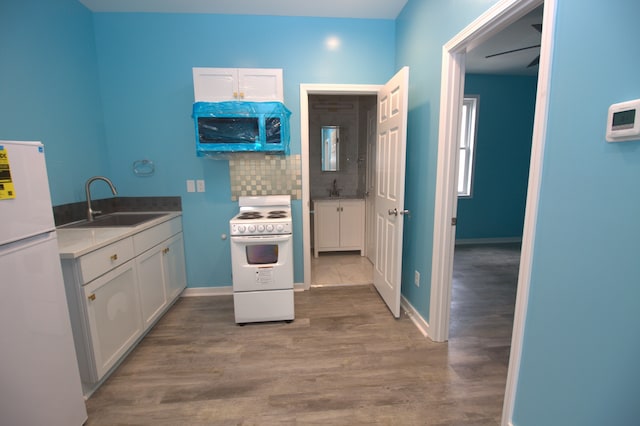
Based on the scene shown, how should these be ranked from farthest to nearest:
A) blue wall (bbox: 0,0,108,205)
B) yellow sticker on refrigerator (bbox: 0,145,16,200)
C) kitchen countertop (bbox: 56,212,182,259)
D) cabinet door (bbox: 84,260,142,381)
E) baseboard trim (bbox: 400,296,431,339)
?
baseboard trim (bbox: 400,296,431,339)
blue wall (bbox: 0,0,108,205)
cabinet door (bbox: 84,260,142,381)
kitchen countertop (bbox: 56,212,182,259)
yellow sticker on refrigerator (bbox: 0,145,16,200)

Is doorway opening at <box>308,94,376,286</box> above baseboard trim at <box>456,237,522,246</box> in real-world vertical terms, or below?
above

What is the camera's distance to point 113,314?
5.74 ft

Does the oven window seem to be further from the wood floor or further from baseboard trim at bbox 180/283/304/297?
baseboard trim at bbox 180/283/304/297

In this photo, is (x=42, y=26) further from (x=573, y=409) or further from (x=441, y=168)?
(x=573, y=409)

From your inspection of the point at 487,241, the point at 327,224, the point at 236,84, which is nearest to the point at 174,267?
the point at 236,84

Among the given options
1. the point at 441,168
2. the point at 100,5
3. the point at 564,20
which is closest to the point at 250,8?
the point at 100,5

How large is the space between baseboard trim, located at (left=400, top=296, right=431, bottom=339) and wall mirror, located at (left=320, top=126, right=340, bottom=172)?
2.49 meters

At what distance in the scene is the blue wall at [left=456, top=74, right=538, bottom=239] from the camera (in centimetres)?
429

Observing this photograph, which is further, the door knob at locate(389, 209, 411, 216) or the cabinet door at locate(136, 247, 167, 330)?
the door knob at locate(389, 209, 411, 216)

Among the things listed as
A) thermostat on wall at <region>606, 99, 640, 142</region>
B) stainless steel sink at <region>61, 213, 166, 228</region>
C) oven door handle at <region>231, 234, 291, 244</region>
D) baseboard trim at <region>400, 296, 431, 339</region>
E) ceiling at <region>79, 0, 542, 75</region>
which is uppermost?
ceiling at <region>79, 0, 542, 75</region>

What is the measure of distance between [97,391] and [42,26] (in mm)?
2545

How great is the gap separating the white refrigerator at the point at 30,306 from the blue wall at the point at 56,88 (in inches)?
37.2

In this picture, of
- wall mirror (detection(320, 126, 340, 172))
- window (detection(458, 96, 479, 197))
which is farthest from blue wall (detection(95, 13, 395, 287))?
window (detection(458, 96, 479, 197))

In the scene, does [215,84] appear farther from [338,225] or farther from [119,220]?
[338,225]
